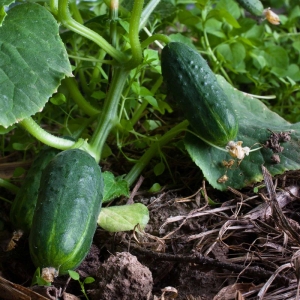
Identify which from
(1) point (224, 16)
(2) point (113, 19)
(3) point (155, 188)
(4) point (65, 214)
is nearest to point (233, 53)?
(1) point (224, 16)

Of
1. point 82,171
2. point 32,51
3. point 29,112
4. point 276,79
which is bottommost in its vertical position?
point 276,79

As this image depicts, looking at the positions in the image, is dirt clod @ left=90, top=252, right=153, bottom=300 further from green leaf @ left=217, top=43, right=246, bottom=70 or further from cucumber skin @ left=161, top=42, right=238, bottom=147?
green leaf @ left=217, top=43, right=246, bottom=70

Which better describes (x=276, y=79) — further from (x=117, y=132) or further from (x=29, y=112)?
(x=29, y=112)

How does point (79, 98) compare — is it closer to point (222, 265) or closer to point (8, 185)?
point (8, 185)

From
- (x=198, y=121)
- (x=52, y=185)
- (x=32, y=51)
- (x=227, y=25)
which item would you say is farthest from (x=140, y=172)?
(x=227, y=25)

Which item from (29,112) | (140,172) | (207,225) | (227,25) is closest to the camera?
(29,112)

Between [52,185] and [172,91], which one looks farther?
[172,91]
